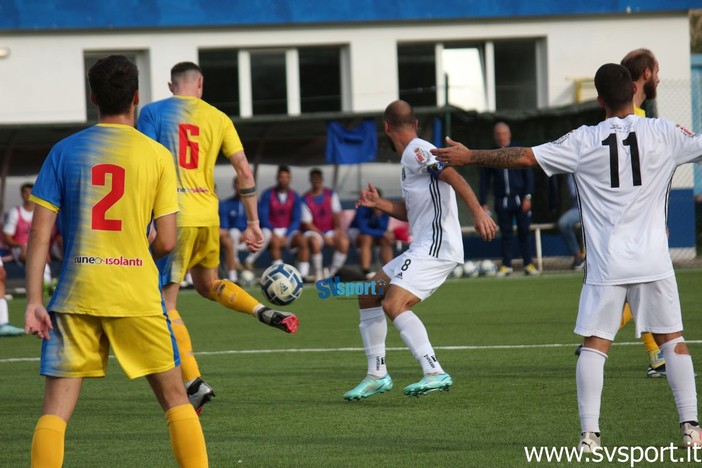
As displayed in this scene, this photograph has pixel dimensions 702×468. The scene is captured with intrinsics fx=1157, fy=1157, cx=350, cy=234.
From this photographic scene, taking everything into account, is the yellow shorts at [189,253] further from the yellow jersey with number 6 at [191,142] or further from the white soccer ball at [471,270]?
the white soccer ball at [471,270]

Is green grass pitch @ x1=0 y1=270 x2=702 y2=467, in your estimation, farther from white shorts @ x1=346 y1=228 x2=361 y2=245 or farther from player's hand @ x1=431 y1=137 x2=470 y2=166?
white shorts @ x1=346 y1=228 x2=361 y2=245

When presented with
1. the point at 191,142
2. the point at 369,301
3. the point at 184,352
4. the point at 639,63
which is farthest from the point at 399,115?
the point at 184,352

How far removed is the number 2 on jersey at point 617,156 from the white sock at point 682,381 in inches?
33.3

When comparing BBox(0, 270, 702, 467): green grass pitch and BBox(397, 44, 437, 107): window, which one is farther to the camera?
BBox(397, 44, 437, 107): window

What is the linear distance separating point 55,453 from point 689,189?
18952 millimetres

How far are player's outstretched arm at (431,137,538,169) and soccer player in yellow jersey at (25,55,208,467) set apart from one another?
5.44ft

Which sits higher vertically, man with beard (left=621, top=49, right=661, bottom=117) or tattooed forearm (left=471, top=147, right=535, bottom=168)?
man with beard (left=621, top=49, right=661, bottom=117)

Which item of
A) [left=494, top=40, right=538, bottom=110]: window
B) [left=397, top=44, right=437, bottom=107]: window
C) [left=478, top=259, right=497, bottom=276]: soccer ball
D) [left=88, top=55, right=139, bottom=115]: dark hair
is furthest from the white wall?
[left=88, top=55, right=139, bottom=115]: dark hair

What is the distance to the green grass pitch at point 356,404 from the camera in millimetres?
6082

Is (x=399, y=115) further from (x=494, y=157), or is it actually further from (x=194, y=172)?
(x=494, y=157)

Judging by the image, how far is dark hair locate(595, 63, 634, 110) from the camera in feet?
19.0

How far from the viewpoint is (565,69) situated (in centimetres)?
2417

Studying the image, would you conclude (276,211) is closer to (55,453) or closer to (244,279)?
(244,279)

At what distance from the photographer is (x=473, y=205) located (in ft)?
24.7
